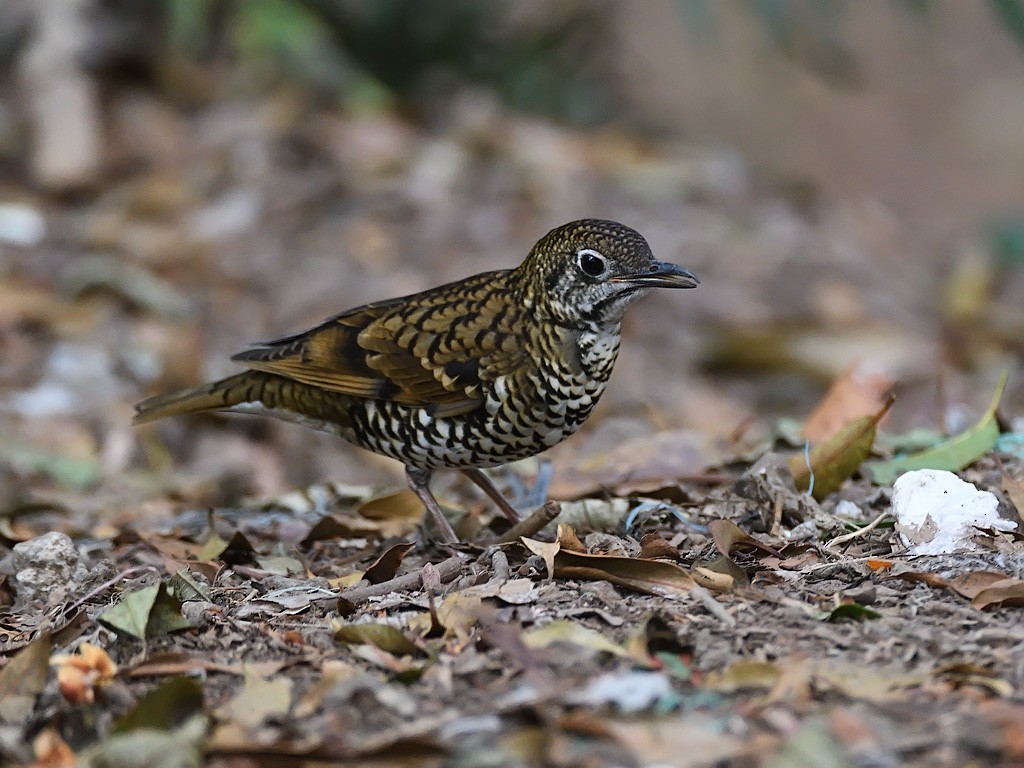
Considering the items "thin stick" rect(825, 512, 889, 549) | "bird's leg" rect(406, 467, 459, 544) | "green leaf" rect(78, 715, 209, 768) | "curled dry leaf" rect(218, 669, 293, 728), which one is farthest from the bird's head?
"green leaf" rect(78, 715, 209, 768)

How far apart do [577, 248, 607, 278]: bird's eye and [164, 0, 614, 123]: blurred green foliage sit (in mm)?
5998

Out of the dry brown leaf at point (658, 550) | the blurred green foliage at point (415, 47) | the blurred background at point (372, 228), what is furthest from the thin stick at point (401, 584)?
the blurred green foliage at point (415, 47)

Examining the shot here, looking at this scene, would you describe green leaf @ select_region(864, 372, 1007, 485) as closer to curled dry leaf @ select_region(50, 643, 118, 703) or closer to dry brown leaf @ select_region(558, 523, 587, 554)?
dry brown leaf @ select_region(558, 523, 587, 554)

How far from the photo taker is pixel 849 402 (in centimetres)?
579

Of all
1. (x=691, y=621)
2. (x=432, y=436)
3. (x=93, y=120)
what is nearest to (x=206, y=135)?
(x=93, y=120)

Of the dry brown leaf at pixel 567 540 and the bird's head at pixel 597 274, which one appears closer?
the dry brown leaf at pixel 567 540

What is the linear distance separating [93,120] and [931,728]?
8058 millimetres

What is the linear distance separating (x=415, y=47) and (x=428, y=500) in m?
7.01

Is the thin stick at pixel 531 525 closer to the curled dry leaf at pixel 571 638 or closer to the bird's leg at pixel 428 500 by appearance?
the bird's leg at pixel 428 500

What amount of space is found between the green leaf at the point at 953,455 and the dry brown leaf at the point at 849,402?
58cm

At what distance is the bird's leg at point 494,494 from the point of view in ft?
16.4

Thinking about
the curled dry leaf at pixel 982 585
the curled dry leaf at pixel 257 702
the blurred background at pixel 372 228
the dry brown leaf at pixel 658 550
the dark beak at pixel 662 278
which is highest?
the blurred background at pixel 372 228

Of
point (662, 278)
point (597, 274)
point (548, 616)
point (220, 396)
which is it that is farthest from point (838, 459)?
point (220, 396)

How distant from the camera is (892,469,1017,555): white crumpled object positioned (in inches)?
164
